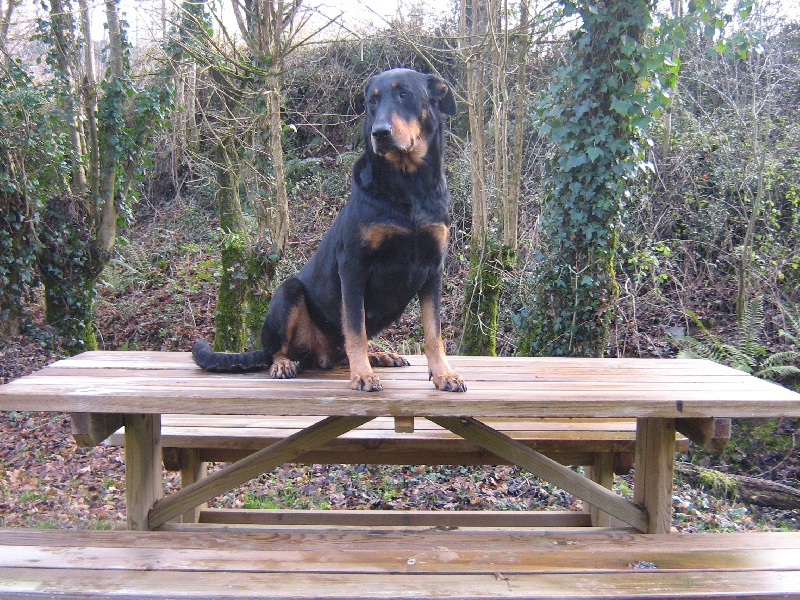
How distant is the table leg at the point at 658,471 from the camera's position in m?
2.84

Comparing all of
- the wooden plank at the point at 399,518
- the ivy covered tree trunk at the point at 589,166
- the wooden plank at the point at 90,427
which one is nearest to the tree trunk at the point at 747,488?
the ivy covered tree trunk at the point at 589,166

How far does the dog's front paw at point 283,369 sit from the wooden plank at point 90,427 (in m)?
0.67

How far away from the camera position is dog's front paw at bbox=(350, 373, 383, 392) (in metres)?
2.48

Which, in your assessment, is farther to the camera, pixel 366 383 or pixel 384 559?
pixel 366 383

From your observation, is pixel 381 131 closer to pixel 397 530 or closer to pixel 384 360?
pixel 384 360

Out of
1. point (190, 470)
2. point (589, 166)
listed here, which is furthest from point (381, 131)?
point (589, 166)

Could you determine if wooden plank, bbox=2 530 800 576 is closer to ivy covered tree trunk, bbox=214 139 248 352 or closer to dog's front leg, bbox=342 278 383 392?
dog's front leg, bbox=342 278 383 392

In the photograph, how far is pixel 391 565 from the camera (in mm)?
2182

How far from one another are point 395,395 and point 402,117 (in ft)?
3.49

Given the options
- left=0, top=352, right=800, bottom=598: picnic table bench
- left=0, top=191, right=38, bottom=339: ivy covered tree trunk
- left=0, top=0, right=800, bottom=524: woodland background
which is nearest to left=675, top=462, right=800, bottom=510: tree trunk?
left=0, top=0, right=800, bottom=524: woodland background

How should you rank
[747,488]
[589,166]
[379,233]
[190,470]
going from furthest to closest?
[589,166]
[747,488]
[190,470]
[379,233]

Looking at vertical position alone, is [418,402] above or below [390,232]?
below

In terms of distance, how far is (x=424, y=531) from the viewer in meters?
2.80

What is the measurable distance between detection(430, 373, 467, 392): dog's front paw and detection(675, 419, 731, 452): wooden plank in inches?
38.4
